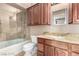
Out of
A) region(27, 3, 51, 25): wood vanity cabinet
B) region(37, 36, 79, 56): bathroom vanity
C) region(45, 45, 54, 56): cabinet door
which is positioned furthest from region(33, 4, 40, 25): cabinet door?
region(45, 45, 54, 56): cabinet door

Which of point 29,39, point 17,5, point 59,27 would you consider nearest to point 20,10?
point 17,5

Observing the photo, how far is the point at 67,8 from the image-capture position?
155cm

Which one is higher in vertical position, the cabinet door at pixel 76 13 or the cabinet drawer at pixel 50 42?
the cabinet door at pixel 76 13

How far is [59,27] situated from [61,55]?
1.09 ft

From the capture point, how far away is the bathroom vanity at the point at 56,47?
1.48 metres

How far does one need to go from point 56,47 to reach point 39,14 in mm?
452

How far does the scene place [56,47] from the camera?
1568mm

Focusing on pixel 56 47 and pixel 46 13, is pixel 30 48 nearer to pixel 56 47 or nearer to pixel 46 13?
pixel 56 47

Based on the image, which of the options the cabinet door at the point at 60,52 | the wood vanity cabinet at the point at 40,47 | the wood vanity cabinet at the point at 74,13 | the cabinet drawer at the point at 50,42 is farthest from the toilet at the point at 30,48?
the wood vanity cabinet at the point at 74,13

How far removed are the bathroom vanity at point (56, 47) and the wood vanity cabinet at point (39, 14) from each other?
0.20 meters

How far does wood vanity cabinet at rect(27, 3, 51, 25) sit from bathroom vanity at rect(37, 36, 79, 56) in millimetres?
198

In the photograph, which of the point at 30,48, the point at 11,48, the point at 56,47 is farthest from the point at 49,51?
the point at 11,48

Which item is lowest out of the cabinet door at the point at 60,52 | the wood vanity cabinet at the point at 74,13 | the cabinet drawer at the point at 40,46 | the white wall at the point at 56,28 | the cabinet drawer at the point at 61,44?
the cabinet door at the point at 60,52

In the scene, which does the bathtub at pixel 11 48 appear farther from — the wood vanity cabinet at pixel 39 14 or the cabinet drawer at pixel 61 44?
the cabinet drawer at pixel 61 44
